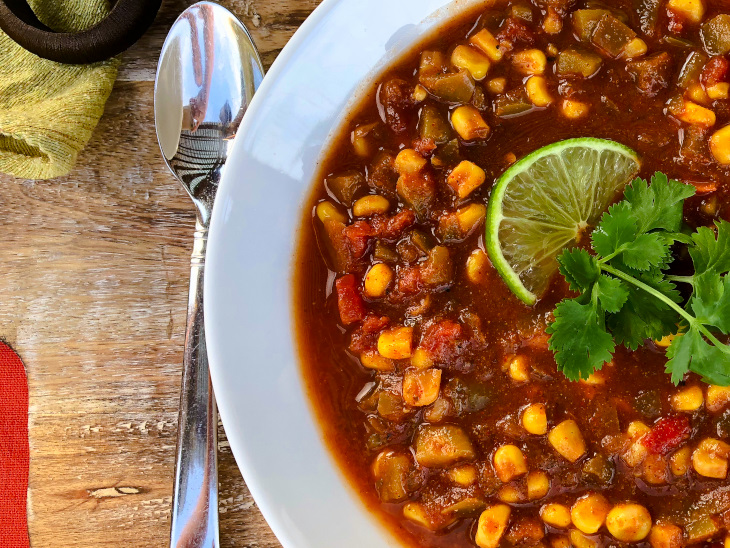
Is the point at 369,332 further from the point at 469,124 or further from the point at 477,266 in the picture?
the point at 469,124

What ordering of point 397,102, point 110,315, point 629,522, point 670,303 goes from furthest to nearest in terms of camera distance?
point 110,315, point 397,102, point 629,522, point 670,303

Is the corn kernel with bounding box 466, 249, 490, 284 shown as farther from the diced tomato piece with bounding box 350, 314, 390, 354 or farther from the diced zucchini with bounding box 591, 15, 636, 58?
the diced zucchini with bounding box 591, 15, 636, 58

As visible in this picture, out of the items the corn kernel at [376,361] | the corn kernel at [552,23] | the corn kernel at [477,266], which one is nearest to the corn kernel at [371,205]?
the corn kernel at [477,266]

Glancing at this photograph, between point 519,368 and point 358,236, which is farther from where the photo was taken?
point 358,236

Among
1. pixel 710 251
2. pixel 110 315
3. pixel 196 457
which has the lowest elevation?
pixel 196 457

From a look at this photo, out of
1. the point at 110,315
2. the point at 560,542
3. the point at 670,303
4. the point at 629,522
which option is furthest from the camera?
the point at 110,315

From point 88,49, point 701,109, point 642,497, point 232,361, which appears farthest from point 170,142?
point 642,497

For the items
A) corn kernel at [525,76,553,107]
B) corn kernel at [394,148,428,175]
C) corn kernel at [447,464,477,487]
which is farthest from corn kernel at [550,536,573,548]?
corn kernel at [525,76,553,107]

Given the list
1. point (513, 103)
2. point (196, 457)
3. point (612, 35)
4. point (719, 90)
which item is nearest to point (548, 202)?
point (513, 103)
